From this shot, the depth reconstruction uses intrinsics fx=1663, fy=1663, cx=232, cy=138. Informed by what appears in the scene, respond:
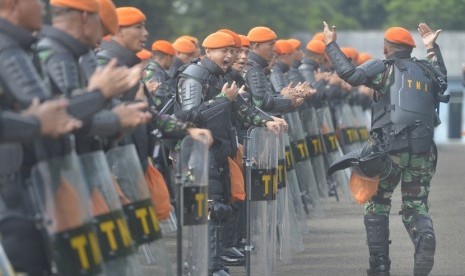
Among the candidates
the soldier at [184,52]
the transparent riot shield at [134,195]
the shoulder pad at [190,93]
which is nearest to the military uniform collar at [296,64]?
the soldier at [184,52]

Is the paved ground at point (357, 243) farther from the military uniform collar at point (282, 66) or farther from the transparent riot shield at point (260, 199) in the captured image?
the military uniform collar at point (282, 66)

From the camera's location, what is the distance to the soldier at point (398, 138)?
13031mm

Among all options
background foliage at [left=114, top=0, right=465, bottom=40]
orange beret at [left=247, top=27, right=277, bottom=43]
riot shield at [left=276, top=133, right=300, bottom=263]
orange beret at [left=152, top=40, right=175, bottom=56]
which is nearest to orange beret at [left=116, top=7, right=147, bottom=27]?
riot shield at [left=276, top=133, right=300, bottom=263]

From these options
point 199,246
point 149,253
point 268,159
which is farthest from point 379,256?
point 149,253

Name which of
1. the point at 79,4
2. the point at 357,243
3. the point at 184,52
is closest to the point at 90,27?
the point at 79,4

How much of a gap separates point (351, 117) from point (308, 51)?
268cm

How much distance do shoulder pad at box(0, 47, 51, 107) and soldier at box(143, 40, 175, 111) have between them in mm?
7921

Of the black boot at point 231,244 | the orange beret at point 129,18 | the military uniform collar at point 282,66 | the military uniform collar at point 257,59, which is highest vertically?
the military uniform collar at point 282,66

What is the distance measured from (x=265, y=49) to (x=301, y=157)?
203cm

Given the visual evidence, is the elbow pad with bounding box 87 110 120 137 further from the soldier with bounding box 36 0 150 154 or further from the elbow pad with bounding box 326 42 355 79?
the elbow pad with bounding box 326 42 355 79

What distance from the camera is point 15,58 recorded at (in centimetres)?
768

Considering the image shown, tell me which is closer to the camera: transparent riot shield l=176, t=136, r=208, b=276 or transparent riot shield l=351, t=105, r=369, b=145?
transparent riot shield l=176, t=136, r=208, b=276

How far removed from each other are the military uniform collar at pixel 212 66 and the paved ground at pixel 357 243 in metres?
1.63

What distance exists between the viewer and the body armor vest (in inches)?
516
